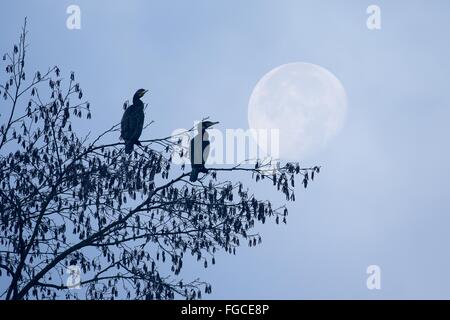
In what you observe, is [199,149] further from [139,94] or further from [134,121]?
[139,94]

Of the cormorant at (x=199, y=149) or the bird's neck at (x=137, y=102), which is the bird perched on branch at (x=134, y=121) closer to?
the bird's neck at (x=137, y=102)

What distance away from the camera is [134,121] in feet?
45.0

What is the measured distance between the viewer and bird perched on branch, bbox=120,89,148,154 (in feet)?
42.2

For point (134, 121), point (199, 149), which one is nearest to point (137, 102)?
point (134, 121)

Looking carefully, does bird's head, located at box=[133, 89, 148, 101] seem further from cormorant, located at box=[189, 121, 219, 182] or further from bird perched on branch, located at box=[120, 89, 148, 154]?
cormorant, located at box=[189, 121, 219, 182]

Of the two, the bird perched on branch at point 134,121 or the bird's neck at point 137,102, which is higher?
the bird's neck at point 137,102

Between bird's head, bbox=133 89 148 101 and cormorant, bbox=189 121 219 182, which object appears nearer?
cormorant, bbox=189 121 219 182

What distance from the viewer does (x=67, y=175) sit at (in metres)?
10.6

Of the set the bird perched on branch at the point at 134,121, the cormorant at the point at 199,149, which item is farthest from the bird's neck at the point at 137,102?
the cormorant at the point at 199,149

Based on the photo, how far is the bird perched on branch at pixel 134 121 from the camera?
1288cm

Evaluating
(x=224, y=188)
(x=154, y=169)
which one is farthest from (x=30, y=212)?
(x=224, y=188)

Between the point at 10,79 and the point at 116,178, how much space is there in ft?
8.55

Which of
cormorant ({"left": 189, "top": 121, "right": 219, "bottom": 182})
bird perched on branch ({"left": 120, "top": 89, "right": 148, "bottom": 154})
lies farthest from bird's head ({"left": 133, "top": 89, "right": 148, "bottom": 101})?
cormorant ({"left": 189, "top": 121, "right": 219, "bottom": 182})
